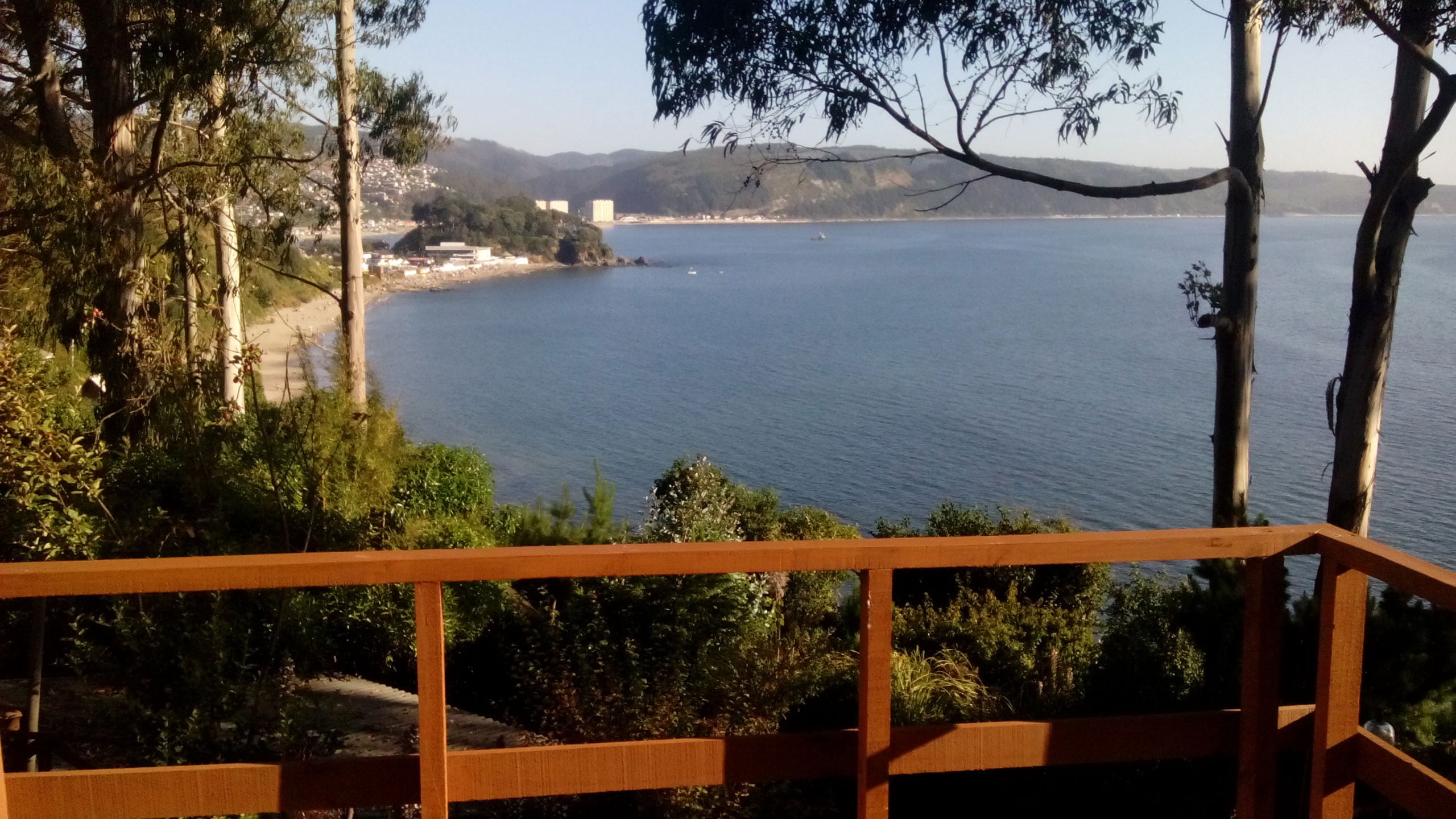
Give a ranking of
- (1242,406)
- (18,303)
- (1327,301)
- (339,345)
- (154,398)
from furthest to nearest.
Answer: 1. (1327,301)
2. (339,345)
3. (18,303)
4. (1242,406)
5. (154,398)

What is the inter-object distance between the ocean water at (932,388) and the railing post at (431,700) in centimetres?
1696

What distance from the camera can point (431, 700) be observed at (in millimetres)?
2170

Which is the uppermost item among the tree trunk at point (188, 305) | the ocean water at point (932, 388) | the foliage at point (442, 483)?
the tree trunk at point (188, 305)

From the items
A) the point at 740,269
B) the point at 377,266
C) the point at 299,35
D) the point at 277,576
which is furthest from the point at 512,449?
the point at 740,269

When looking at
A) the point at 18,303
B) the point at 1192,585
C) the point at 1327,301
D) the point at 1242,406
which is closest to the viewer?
the point at 1192,585

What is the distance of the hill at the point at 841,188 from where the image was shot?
3391cm

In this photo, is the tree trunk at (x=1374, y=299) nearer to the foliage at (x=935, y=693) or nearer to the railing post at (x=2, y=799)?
the foliage at (x=935, y=693)

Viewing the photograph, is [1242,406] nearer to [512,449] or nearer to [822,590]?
[822,590]

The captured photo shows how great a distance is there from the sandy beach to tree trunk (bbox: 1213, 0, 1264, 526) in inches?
250

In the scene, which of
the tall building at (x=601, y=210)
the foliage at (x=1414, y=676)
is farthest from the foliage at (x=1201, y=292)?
the tall building at (x=601, y=210)

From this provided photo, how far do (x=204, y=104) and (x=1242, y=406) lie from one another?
29.8 ft

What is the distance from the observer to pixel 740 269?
10962cm

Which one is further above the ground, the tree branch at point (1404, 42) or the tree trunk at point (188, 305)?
the tree branch at point (1404, 42)

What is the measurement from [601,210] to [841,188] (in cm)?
4997
